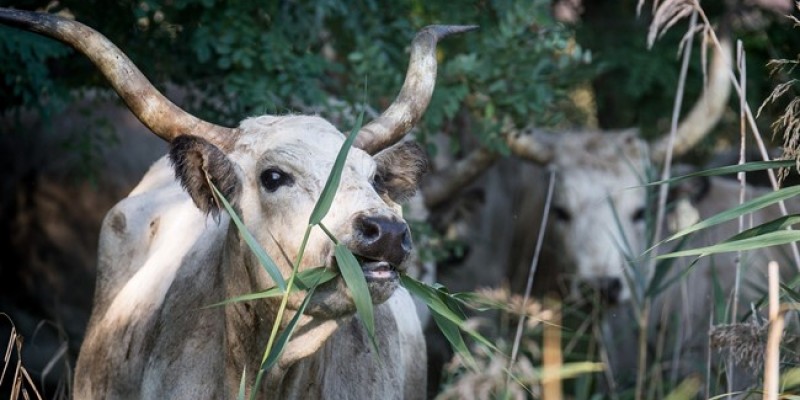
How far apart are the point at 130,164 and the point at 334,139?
6.03 m

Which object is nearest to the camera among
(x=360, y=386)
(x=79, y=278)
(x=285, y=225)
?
(x=285, y=225)

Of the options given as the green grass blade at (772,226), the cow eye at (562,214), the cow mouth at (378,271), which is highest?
the green grass blade at (772,226)

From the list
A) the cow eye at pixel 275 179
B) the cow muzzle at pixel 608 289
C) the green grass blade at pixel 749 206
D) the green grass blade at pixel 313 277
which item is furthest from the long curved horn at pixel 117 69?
the cow muzzle at pixel 608 289

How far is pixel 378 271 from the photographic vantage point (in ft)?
13.2

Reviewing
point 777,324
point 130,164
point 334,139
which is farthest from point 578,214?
point 777,324

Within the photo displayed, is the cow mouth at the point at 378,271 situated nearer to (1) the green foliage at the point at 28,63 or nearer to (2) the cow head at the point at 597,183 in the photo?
(1) the green foliage at the point at 28,63

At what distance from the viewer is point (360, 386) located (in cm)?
491


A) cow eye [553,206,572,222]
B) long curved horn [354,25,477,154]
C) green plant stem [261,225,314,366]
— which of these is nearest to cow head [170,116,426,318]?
long curved horn [354,25,477,154]

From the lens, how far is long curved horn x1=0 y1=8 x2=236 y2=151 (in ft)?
15.1

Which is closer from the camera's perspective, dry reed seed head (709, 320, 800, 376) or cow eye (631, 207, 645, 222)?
dry reed seed head (709, 320, 800, 376)

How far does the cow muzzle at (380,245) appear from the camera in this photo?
13.0 ft

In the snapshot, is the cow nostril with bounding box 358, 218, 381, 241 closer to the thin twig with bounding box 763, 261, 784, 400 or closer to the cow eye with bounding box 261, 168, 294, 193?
the cow eye with bounding box 261, 168, 294, 193

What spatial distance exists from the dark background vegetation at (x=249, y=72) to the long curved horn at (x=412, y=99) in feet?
2.77

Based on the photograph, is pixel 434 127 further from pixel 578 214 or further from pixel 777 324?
pixel 777 324
